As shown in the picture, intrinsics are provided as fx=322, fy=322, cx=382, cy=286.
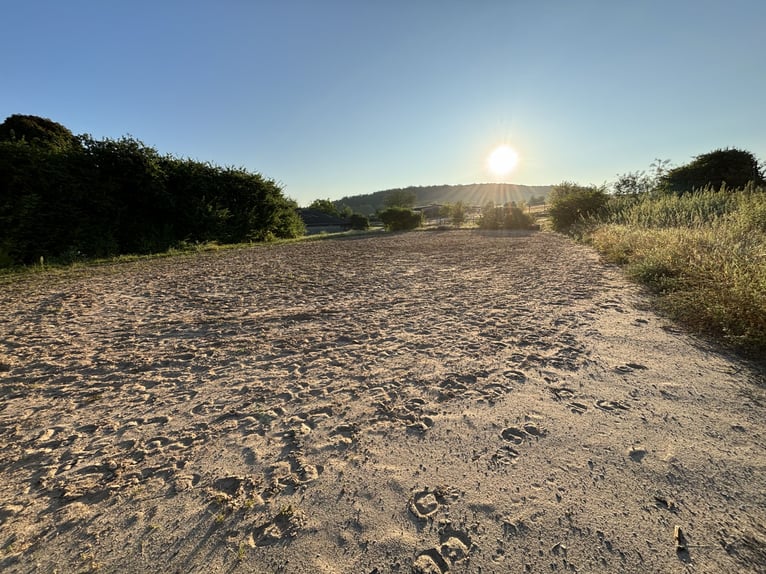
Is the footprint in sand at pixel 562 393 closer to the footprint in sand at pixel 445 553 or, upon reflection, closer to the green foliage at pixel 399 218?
the footprint in sand at pixel 445 553

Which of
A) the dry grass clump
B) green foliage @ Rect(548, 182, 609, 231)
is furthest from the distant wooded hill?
the dry grass clump

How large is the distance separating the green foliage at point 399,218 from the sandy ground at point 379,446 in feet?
65.8

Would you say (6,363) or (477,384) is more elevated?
(6,363)

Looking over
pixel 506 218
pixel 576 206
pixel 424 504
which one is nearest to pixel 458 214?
pixel 506 218

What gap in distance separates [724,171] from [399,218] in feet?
54.3

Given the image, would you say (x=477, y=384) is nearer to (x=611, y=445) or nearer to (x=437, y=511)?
(x=611, y=445)

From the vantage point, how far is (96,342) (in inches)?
131

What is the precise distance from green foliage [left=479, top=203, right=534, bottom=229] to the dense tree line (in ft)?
46.3

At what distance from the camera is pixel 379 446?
1882mm

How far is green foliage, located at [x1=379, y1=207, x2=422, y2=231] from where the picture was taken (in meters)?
23.2

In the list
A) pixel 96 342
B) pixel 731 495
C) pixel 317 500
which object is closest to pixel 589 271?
pixel 731 495

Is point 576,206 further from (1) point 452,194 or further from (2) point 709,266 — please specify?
(1) point 452,194

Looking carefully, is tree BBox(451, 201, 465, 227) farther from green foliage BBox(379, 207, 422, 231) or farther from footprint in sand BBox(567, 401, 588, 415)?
footprint in sand BBox(567, 401, 588, 415)

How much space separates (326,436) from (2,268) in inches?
378
